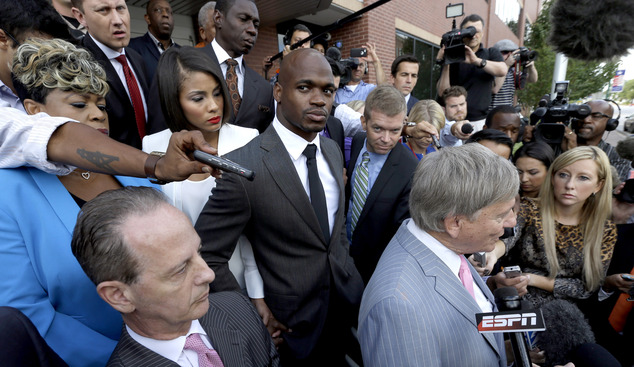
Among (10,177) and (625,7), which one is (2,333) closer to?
(10,177)

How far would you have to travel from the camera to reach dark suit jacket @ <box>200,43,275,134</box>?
8.55 feet

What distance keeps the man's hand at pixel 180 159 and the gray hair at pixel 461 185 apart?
92 cm

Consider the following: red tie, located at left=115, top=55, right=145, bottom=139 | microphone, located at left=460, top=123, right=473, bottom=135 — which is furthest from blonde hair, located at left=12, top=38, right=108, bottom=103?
microphone, located at left=460, top=123, right=473, bottom=135

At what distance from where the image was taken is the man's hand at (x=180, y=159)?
3.01ft

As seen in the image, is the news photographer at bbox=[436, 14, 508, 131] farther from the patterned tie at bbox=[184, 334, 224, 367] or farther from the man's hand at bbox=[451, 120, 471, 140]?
the patterned tie at bbox=[184, 334, 224, 367]

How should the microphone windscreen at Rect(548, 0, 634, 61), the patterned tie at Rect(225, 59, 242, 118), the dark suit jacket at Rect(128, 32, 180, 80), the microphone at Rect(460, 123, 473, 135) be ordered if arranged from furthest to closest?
the dark suit jacket at Rect(128, 32, 180, 80), the microphone at Rect(460, 123, 473, 135), the patterned tie at Rect(225, 59, 242, 118), the microphone windscreen at Rect(548, 0, 634, 61)

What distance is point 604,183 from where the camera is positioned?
7.87ft

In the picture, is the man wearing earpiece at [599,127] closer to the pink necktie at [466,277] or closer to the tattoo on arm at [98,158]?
the pink necktie at [466,277]

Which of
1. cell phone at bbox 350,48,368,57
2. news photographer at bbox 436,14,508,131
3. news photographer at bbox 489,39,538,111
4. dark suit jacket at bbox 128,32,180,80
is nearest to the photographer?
dark suit jacket at bbox 128,32,180,80

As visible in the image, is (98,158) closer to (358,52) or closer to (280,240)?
(280,240)

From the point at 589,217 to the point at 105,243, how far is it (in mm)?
3009

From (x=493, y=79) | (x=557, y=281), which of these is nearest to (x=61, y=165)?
(x=557, y=281)

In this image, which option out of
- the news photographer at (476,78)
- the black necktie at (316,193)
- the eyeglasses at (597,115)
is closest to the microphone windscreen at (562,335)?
the black necktie at (316,193)

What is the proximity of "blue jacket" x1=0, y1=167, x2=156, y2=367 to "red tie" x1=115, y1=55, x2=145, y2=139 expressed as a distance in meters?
1.44
